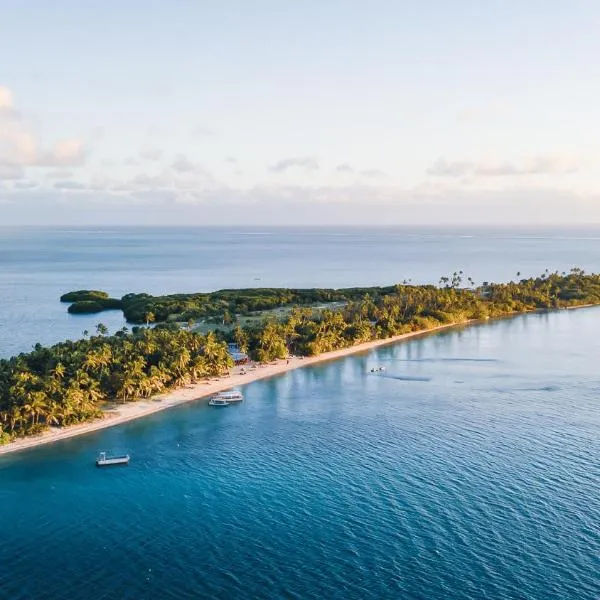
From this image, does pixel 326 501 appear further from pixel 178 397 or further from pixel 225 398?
pixel 178 397

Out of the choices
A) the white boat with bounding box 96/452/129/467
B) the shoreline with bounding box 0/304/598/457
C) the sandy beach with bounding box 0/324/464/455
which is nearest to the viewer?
the white boat with bounding box 96/452/129/467

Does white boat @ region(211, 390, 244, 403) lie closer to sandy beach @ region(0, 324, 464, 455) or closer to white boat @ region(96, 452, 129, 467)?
sandy beach @ region(0, 324, 464, 455)

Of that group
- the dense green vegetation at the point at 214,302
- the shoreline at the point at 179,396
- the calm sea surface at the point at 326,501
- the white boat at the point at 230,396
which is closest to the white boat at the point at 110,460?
the calm sea surface at the point at 326,501

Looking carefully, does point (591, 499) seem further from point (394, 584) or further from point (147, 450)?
point (147, 450)

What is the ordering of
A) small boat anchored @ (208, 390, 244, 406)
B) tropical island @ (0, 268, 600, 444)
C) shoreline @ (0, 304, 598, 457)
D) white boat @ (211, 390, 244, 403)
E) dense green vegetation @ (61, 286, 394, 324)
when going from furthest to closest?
dense green vegetation @ (61, 286, 394, 324) < white boat @ (211, 390, 244, 403) < small boat anchored @ (208, 390, 244, 406) < tropical island @ (0, 268, 600, 444) < shoreline @ (0, 304, 598, 457)

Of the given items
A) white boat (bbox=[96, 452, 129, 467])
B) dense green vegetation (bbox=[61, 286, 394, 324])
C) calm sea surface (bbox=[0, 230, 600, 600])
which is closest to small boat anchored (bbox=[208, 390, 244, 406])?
calm sea surface (bbox=[0, 230, 600, 600])

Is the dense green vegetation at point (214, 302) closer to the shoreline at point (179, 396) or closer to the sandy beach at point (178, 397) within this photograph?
the shoreline at point (179, 396)
